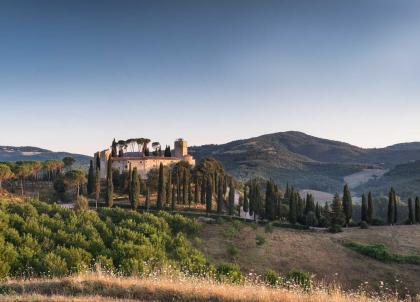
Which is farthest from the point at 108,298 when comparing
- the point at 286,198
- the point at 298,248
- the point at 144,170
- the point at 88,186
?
the point at 144,170

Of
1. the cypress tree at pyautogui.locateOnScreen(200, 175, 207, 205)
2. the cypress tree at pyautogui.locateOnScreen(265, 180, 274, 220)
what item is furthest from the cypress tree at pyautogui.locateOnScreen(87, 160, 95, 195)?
the cypress tree at pyautogui.locateOnScreen(265, 180, 274, 220)

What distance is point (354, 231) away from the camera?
57.6 meters

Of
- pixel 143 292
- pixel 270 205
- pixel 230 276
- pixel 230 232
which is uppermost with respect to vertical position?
pixel 143 292

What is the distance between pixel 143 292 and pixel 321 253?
37.7m

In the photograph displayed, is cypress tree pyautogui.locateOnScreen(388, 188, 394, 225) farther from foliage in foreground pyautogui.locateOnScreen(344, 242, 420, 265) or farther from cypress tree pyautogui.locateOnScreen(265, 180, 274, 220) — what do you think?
cypress tree pyautogui.locateOnScreen(265, 180, 274, 220)

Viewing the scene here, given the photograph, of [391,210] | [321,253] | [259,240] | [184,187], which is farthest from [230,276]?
[184,187]

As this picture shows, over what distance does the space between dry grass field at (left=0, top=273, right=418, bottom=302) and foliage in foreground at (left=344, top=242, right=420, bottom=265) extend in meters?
37.5

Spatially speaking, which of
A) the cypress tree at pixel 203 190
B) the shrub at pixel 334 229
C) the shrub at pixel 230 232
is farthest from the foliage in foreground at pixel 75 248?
the cypress tree at pixel 203 190

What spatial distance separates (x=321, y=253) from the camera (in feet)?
143

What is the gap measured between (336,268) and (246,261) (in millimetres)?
10261

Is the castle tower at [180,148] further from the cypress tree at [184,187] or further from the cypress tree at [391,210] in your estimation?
the cypress tree at [391,210]

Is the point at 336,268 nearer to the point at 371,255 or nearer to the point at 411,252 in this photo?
the point at 371,255

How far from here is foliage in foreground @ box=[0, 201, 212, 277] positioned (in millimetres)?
19234

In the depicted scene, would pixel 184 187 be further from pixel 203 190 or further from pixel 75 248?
pixel 75 248
